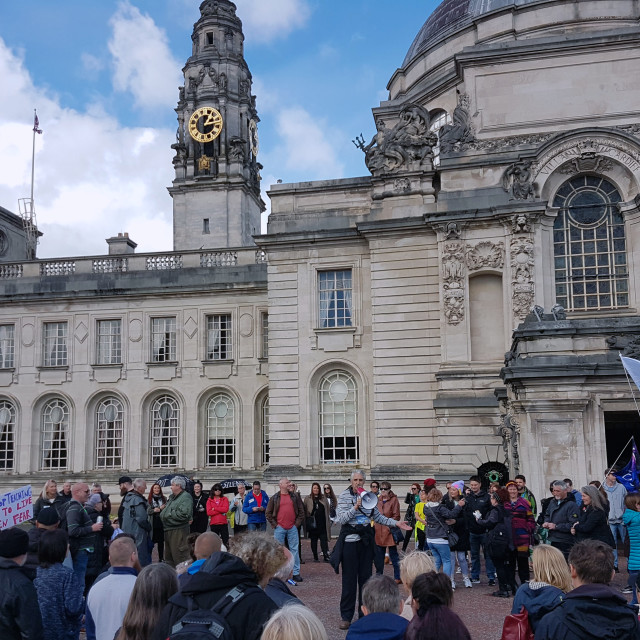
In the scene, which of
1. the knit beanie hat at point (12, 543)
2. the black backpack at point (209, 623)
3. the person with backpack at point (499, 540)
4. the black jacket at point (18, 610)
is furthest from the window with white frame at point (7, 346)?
the black backpack at point (209, 623)

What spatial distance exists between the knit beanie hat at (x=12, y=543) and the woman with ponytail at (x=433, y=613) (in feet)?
10.7

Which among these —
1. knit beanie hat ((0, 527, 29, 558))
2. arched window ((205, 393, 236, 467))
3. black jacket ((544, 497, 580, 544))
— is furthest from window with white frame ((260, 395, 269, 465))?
knit beanie hat ((0, 527, 29, 558))

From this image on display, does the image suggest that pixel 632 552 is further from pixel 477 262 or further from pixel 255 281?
pixel 255 281

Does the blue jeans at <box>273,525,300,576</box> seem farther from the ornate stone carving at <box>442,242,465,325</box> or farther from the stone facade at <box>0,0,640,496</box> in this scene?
the ornate stone carving at <box>442,242,465,325</box>

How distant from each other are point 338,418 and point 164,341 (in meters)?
9.70

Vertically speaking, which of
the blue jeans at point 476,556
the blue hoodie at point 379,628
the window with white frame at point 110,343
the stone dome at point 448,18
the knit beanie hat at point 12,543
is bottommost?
the blue jeans at point 476,556

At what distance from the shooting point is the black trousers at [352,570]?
1163cm

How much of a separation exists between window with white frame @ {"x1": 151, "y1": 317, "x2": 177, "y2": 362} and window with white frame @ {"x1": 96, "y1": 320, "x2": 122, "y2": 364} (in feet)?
4.79

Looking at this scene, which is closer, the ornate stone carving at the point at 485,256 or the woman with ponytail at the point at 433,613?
the woman with ponytail at the point at 433,613

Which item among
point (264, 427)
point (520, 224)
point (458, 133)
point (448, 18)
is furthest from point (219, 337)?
point (448, 18)

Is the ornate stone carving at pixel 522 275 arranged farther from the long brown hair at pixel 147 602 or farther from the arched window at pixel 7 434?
the long brown hair at pixel 147 602

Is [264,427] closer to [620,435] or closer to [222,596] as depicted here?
[620,435]

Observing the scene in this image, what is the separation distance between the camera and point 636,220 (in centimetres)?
2703

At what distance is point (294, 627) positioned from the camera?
14.3ft
